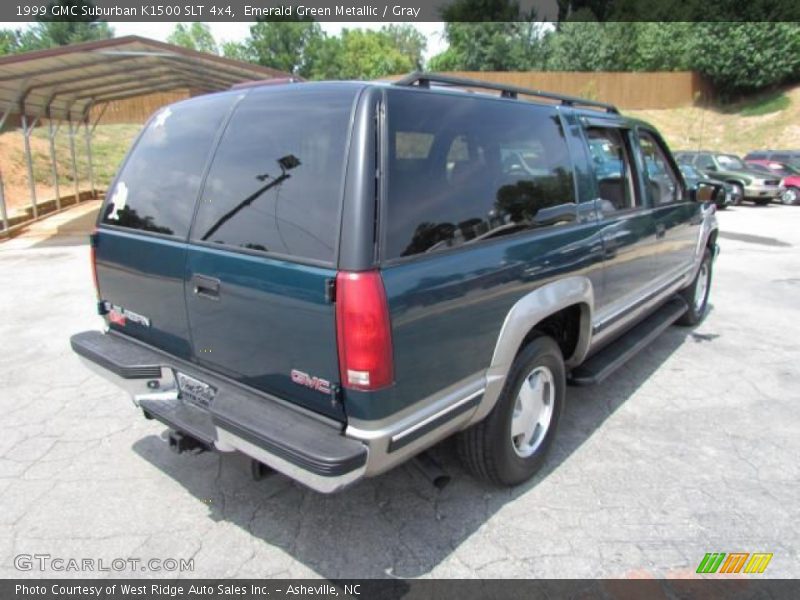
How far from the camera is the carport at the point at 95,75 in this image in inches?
357

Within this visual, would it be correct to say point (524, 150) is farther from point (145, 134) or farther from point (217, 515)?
point (217, 515)

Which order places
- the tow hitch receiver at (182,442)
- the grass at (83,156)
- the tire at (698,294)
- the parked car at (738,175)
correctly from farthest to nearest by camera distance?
the grass at (83,156) < the parked car at (738,175) < the tire at (698,294) < the tow hitch receiver at (182,442)

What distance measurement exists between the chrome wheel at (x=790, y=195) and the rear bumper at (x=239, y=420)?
2238 cm

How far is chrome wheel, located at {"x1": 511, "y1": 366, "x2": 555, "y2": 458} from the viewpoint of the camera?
295cm

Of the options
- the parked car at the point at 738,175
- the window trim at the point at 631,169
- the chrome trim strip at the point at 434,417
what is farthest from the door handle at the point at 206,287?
the parked car at the point at 738,175

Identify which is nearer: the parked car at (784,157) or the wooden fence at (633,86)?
the parked car at (784,157)

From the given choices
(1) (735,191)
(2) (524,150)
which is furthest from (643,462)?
(1) (735,191)

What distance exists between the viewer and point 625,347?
4027mm

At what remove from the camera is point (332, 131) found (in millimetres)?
2178

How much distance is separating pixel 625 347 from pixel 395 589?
2513 mm

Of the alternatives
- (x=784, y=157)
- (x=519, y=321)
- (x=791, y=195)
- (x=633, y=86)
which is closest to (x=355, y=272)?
(x=519, y=321)

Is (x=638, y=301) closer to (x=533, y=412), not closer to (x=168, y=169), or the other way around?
(x=533, y=412)

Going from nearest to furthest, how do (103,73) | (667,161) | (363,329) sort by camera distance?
(363,329) → (667,161) → (103,73)

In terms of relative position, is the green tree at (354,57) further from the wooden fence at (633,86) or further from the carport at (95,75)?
the carport at (95,75)
